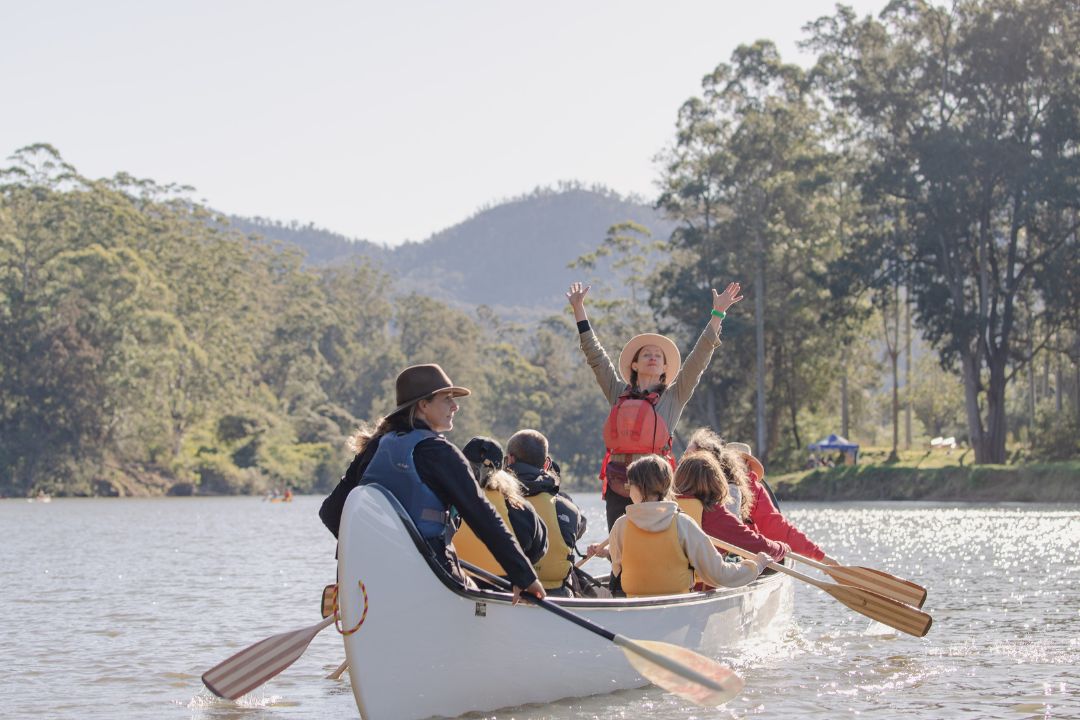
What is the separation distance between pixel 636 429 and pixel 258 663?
301 centimetres

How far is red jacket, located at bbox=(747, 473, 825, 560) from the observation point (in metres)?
11.2

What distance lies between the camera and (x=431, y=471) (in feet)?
23.5

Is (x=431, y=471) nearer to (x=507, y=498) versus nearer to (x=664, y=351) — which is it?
(x=507, y=498)

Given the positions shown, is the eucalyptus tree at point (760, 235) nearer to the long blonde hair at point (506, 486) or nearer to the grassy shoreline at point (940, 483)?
the grassy shoreline at point (940, 483)

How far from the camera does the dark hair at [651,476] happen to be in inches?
335

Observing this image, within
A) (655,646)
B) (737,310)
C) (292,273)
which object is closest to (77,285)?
(737,310)

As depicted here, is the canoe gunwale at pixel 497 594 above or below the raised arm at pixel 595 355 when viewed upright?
below

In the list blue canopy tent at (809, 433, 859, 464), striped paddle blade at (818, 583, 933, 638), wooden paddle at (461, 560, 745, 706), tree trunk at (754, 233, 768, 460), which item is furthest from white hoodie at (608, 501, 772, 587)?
tree trunk at (754, 233, 768, 460)

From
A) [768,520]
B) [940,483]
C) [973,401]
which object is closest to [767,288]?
[973,401]

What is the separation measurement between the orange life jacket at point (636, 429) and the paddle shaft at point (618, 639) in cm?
207

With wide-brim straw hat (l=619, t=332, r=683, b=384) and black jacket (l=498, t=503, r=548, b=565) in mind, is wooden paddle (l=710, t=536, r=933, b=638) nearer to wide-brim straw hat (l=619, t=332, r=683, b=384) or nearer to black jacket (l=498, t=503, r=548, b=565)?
wide-brim straw hat (l=619, t=332, r=683, b=384)

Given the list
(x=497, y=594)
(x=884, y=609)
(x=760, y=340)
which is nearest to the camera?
(x=497, y=594)

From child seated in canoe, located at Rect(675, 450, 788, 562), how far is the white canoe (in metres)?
1.23

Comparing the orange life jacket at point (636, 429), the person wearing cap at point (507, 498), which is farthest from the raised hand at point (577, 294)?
the person wearing cap at point (507, 498)
